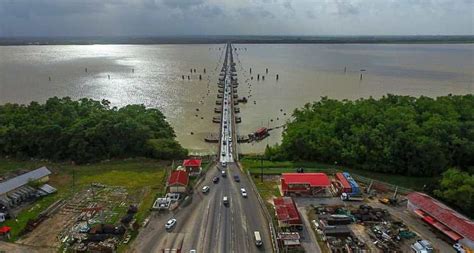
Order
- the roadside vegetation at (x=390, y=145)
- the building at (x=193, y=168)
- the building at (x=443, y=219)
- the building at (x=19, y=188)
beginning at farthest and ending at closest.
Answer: the roadside vegetation at (x=390, y=145), the building at (x=193, y=168), the building at (x=19, y=188), the building at (x=443, y=219)

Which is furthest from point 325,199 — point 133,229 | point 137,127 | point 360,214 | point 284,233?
point 137,127

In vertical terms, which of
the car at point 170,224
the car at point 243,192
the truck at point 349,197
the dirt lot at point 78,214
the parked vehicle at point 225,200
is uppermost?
the truck at point 349,197

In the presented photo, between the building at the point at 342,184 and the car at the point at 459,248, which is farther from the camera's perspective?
the building at the point at 342,184

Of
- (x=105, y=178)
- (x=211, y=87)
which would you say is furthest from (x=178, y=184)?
(x=211, y=87)

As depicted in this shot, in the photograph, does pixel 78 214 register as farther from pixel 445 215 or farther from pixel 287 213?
pixel 445 215

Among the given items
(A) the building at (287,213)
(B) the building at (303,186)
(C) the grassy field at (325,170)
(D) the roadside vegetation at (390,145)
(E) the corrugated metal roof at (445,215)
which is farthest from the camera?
(D) the roadside vegetation at (390,145)

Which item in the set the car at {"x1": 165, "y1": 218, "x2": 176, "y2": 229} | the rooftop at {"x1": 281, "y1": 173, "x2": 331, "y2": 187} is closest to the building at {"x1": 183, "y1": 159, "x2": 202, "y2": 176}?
the rooftop at {"x1": 281, "y1": 173, "x2": 331, "y2": 187}

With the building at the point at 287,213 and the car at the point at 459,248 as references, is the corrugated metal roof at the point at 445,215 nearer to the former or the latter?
the car at the point at 459,248

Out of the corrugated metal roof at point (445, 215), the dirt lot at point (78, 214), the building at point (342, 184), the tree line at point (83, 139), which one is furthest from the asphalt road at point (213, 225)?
the corrugated metal roof at point (445, 215)
